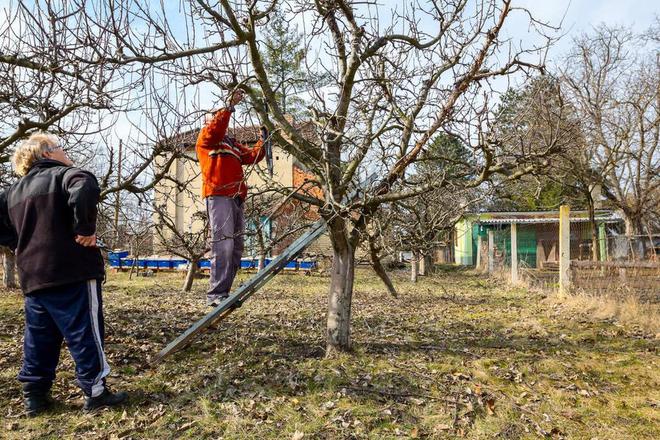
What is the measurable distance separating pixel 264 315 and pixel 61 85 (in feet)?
12.8

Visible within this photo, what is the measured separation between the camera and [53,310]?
311 centimetres

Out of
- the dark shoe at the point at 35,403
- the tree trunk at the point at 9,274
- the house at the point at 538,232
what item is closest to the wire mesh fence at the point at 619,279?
the dark shoe at the point at 35,403

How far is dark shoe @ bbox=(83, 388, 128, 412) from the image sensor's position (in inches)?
126

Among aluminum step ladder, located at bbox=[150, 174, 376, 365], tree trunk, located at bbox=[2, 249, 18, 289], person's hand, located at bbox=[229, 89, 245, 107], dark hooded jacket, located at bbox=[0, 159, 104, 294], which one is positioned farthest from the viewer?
tree trunk, located at bbox=[2, 249, 18, 289]

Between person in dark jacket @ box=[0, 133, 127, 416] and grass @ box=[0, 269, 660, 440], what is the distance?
0.92 ft

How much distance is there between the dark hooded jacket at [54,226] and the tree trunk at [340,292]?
211cm

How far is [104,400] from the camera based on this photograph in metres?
3.25

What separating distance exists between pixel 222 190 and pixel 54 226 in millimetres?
1590

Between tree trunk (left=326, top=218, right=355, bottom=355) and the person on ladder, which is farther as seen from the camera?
tree trunk (left=326, top=218, right=355, bottom=355)

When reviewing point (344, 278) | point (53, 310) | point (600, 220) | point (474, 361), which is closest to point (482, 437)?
point (474, 361)

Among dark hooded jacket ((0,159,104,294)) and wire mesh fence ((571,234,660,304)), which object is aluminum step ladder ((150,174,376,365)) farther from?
wire mesh fence ((571,234,660,304))

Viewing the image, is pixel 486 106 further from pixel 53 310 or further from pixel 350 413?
pixel 53 310

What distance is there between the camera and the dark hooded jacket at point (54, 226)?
3029 mm

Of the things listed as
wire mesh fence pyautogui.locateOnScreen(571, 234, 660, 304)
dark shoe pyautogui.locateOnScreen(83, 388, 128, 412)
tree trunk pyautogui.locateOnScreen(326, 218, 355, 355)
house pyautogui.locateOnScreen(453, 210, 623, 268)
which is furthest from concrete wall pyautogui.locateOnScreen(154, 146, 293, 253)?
house pyautogui.locateOnScreen(453, 210, 623, 268)
